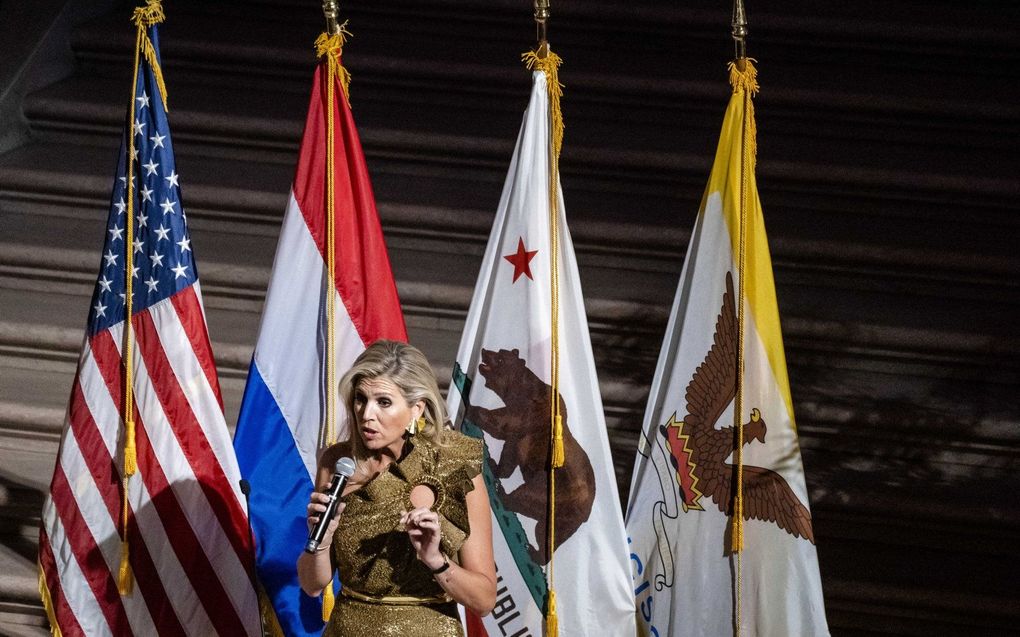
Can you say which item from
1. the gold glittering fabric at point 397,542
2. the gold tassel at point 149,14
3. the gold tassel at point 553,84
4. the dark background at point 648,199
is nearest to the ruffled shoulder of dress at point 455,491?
the gold glittering fabric at point 397,542

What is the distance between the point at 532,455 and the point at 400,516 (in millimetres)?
853

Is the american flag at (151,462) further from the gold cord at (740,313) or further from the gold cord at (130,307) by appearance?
the gold cord at (740,313)

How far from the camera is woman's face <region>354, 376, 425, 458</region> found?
280cm

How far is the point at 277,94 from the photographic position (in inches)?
241

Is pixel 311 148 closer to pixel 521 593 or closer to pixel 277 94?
pixel 521 593

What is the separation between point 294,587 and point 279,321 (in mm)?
746

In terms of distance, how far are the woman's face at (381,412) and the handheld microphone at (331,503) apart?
171 mm

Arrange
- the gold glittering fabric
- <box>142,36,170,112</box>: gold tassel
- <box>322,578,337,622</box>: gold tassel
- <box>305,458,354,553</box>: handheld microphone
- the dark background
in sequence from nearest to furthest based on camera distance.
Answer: <box>305,458,354,553</box>: handheld microphone → the gold glittering fabric → <box>322,578,337,622</box>: gold tassel → <box>142,36,170,112</box>: gold tassel → the dark background

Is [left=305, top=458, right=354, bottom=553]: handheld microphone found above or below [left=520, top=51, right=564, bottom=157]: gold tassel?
below

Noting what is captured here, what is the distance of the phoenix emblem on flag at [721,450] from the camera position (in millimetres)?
3525

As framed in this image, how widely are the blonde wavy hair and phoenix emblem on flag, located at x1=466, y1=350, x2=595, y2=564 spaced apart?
27.2 inches

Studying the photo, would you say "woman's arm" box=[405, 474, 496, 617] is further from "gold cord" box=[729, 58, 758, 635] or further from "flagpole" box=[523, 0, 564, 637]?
"gold cord" box=[729, 58, 758, 635]

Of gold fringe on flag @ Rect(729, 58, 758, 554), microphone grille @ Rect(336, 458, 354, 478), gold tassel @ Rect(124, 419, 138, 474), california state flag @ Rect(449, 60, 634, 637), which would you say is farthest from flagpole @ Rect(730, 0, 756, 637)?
gold tassel @ Rect(124, 419, 138, 474)

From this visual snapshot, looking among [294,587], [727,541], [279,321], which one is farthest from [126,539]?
[727,541]
